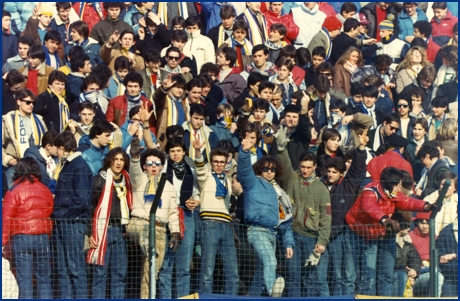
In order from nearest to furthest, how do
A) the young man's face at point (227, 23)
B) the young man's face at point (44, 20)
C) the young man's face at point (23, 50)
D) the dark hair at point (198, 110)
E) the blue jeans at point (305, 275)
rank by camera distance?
the blue jeans at point (305, 275) < the dark hair at point (198, 110) < the young man's face at point (23, 50) < the young man's face at point (44, 20) < the young man's face at point (227, 23)

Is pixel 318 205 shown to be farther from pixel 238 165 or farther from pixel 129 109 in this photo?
pixel 129 109

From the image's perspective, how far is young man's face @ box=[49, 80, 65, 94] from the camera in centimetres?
1465

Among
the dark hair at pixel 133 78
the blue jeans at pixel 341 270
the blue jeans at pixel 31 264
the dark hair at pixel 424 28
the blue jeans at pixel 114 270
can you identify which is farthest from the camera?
the dark hair at pixel 424 28

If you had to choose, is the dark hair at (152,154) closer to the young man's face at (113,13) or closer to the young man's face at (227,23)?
the young man's face at (113,13)

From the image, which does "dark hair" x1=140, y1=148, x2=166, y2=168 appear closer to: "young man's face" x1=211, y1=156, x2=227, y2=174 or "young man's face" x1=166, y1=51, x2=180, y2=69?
"young man's face" x1=211, y1=156, x2=227, y2=174

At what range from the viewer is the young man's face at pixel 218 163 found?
13.7 meters

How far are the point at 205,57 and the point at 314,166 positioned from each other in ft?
7.88

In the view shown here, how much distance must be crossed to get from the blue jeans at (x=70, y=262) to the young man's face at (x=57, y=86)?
7.23ft

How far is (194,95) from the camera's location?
48.7ft

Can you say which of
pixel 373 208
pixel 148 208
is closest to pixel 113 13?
pixel 148 208

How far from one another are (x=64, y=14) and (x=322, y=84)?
10.7 feet

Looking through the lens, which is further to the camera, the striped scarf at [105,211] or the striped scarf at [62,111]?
the striped scarf at [62,111]

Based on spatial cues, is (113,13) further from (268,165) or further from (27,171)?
(268,165)

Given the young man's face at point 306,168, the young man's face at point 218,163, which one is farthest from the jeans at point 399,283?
the young man's face at point 218,163
